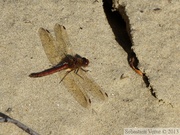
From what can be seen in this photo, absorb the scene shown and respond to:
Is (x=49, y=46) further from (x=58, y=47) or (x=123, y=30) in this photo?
(x=123, y=30)

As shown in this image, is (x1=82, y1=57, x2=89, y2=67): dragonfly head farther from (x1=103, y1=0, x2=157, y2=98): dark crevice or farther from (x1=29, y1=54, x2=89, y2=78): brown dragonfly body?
(x1=103, y1=0, x2=157, y2=98): dark crevice

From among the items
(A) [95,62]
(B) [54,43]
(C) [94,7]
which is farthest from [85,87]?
(C) [94,7]

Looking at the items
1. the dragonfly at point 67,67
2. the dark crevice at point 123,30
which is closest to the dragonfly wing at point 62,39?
the dragonfly at point 67,67

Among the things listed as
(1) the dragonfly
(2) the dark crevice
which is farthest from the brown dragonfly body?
(2) the dark crevice

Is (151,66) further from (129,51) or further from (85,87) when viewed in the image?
(85,87)

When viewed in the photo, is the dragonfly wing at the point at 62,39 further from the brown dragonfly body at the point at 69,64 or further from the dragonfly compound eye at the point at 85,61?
the dragonfly compound eye at the point at 85,61

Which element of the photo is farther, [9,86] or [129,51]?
[129,51]

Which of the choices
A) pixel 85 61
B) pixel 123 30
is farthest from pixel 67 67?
pixel 123 30
